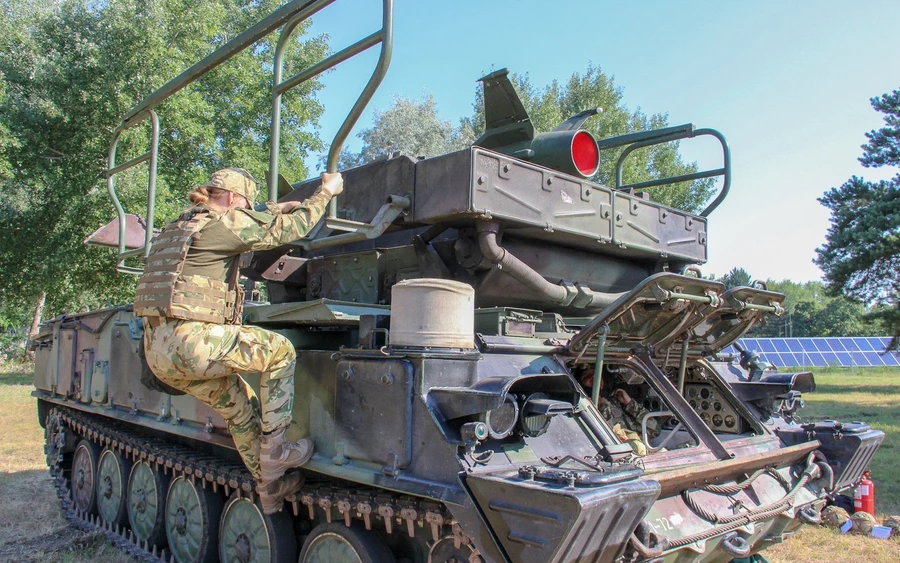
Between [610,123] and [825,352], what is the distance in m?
17.8

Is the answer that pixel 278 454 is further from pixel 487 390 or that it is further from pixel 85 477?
pixel 85 477

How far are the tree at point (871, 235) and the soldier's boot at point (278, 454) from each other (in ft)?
64.5

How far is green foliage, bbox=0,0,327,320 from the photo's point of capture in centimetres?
1784

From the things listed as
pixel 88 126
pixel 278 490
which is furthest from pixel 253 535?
pixel 88 126

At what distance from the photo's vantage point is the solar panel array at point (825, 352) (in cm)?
3506

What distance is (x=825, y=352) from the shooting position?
3659 cm

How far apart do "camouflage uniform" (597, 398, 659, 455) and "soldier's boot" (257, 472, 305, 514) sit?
6.34ft

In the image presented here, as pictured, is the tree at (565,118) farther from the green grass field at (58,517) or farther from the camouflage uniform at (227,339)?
the camouflage uniform at (227,339)

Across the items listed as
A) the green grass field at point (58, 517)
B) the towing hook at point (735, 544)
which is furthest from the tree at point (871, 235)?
the towing hook at point (735, 544)

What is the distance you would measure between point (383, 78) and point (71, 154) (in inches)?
685

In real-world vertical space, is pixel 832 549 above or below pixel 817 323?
below

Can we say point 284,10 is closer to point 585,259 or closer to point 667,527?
point 585,259

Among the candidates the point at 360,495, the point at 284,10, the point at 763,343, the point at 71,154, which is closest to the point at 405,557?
the point at 360,495

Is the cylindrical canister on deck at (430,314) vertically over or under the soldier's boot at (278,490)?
over
